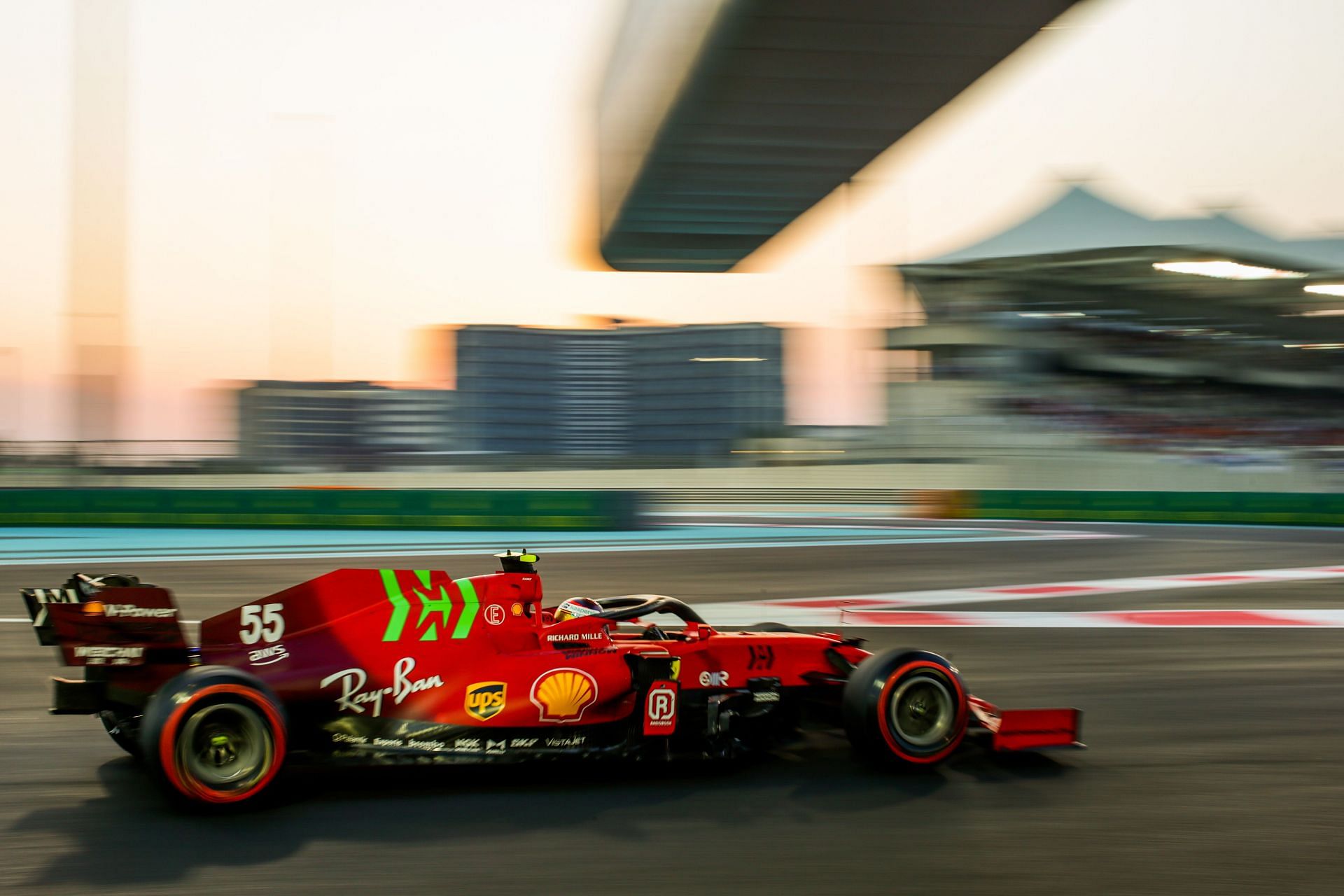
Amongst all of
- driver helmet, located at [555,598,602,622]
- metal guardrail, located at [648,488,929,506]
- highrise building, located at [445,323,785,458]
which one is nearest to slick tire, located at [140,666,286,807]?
driver helmet, located at [555,598,602,622]

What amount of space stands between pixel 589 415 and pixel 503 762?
39241 mm

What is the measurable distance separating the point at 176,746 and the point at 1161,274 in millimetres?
31213

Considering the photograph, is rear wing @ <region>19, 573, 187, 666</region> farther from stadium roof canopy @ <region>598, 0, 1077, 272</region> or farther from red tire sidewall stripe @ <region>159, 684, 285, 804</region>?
stadium roof canopy @ <region>598, 0, 1077, 272</region>

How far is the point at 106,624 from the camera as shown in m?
4.07

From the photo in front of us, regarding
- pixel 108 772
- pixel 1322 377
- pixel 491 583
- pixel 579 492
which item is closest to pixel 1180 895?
pixel 491 583

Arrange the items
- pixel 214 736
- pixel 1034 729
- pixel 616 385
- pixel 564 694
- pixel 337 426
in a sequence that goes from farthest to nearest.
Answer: pixel 616 385
pixel 337 426
pixel 1034 729
pixel 564 694
pixel 214 736

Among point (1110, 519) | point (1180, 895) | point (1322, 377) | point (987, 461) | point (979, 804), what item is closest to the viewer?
point (1180, 895)

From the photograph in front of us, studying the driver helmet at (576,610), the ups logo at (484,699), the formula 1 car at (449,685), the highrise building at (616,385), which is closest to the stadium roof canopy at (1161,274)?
the highrise building at (616,385)

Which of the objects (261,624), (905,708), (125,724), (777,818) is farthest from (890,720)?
(125,724)

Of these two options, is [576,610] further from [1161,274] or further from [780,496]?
[1161,274]

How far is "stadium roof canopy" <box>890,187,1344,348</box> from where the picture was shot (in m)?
30.9

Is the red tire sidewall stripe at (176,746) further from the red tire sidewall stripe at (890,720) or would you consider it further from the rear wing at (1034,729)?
the rear wing at (1034,729)

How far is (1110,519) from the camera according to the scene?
21328 mm

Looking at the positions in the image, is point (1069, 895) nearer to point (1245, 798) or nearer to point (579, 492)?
point (1245, 798)
